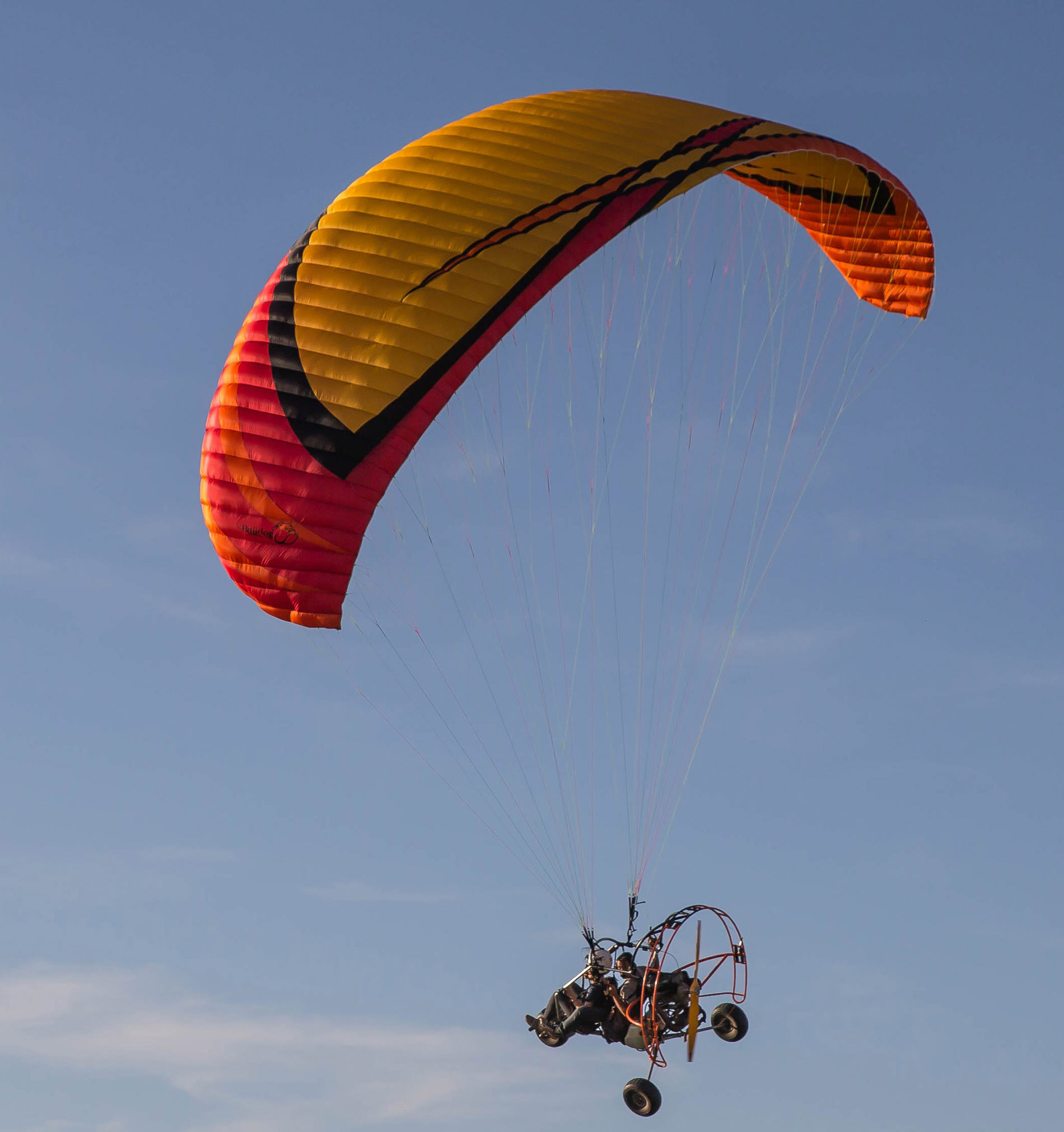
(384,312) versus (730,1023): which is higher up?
(384,312)

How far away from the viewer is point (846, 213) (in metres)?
23.7

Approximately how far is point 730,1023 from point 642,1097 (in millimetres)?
1099

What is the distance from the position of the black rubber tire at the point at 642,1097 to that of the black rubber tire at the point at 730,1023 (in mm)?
913

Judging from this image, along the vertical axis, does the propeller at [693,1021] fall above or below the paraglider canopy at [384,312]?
below

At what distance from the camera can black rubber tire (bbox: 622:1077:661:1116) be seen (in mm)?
19953

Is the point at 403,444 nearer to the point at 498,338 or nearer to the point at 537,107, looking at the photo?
the point at 498,338

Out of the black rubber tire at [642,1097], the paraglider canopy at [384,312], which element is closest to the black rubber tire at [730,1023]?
the black rubber tire at [642,1097]

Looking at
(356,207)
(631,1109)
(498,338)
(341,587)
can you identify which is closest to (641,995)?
(631,1109)

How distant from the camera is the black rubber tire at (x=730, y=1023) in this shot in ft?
66.9

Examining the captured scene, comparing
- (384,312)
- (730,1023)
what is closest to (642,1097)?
(730,1023)

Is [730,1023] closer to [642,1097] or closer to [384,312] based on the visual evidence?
[642,1097]

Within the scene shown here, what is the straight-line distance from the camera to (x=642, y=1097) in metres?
20.0

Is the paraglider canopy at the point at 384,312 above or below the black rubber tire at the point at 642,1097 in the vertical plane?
above

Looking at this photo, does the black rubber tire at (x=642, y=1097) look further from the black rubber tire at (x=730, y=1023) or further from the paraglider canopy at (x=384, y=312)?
the paraglider canopy at (x=384, y=312)
